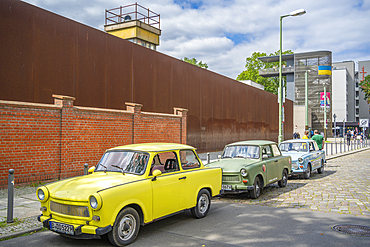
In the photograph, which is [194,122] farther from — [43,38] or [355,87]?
[355,87]

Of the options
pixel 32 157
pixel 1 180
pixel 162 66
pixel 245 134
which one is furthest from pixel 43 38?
pixel 245 134

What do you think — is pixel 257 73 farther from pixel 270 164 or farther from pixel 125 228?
pixel 125 228

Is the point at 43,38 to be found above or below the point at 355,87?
below

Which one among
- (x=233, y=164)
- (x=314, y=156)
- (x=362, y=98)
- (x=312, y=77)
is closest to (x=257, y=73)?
(x=312, y=77)

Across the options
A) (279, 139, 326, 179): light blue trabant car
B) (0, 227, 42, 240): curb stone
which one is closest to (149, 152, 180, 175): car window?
(0, 227, 42, 240): curb stone

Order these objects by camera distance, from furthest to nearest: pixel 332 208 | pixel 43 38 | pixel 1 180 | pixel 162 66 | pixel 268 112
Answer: pixel 268 112
pixel 162 66
pixel 43 38
pixel 1 180
pixel 332 208

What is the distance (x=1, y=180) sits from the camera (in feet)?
29.8

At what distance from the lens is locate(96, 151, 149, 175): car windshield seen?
18.9 ft

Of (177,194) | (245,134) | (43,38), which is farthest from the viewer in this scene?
(245,134)

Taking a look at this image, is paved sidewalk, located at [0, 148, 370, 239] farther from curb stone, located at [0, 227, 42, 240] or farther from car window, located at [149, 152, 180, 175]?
car window, located at [149, 152, 180, 175]

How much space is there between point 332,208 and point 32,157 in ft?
28.7

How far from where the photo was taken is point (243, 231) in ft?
19.0

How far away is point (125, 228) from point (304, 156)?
9156 mm

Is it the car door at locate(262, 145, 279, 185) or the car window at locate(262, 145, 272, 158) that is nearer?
the car door at locate(262, 145, 279, 185)
